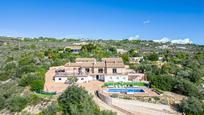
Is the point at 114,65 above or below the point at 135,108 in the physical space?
above

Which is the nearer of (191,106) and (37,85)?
(191,106)

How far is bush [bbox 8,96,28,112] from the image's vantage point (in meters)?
32.5

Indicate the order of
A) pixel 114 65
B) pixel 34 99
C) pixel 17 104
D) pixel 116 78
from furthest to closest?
pixel 114 65, pixel 116 78, pixel 34 99, pixel 17 104

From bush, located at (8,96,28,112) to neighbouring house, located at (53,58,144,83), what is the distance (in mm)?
9035

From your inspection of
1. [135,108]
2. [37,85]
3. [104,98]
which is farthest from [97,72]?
[135,108]

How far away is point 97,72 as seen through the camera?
145ft

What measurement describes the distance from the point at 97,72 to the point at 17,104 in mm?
15756

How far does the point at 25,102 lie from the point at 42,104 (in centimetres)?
266

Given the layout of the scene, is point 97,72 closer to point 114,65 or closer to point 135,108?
point 114,65

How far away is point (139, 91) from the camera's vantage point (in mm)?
35562

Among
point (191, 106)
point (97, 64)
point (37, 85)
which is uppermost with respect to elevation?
point (97, 64)

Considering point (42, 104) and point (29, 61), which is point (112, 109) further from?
point (29, 61)

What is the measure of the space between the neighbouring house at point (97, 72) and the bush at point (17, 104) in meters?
9.04

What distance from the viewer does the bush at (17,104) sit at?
32.5m
